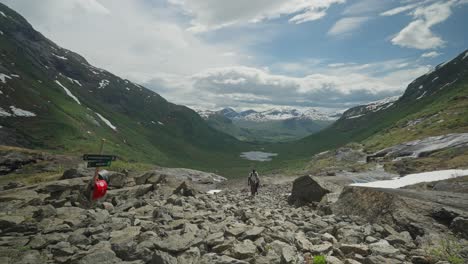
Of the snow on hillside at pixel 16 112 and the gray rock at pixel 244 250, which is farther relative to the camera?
the snow on hillside at pixel 16 112

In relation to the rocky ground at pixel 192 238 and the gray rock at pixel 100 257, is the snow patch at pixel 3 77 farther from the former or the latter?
the gray rock at pixel 100 257

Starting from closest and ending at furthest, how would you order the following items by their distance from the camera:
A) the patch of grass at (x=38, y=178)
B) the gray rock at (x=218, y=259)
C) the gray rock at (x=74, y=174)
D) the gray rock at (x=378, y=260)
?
1. the gray rock at (x=218, y=259)
2. the gray rock at (x=378, y=260)
3. the gray rock at (x=74, y=174)
4. the patch of grass at (x=38, y=178)

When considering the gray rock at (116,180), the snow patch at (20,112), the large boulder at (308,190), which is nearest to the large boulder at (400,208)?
the large boulder at (308,190)

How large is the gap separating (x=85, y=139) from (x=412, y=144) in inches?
6951

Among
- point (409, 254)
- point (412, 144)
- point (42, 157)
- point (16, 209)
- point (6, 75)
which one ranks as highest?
point (6, 75)

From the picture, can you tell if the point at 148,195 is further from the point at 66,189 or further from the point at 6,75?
the point at 6,75

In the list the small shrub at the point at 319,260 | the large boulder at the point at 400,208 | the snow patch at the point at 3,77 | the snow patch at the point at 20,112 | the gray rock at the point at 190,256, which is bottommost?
the gray rock at the point at 190,256

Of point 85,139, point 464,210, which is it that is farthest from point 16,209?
point 85,139

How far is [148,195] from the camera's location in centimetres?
2433

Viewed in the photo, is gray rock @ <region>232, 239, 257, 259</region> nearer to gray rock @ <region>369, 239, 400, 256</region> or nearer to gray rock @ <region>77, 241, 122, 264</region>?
gray rock @ <region>77, 241, 122, 264</region>

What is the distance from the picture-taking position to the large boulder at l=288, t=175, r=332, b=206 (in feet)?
96.2

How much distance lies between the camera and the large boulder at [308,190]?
96.2 ft

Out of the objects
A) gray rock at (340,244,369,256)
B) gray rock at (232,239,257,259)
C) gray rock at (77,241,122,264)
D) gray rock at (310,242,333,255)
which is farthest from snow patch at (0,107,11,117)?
gray rock at (340,244,369,256)

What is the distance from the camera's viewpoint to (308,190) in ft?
101
